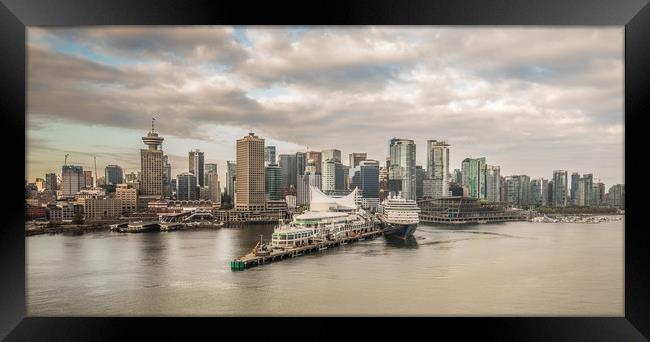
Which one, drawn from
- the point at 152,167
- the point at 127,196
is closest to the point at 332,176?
the point at 152,167

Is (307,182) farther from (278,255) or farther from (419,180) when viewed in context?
(419,180)

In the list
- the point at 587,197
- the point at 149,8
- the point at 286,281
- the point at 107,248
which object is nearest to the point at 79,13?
the point at 149,8

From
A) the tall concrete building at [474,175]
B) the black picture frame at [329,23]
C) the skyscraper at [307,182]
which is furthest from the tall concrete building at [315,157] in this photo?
the black picture frame at [329,23]

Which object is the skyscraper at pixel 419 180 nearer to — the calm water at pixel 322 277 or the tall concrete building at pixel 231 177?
the calm water at pixel 322 277

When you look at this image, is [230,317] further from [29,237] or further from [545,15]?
[29,237]

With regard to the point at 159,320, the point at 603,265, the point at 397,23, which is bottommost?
the point at 603,265

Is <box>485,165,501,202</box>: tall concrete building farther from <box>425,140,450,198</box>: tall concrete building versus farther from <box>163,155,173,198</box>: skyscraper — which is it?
<box>163,155,173,198</box>: skyscraper

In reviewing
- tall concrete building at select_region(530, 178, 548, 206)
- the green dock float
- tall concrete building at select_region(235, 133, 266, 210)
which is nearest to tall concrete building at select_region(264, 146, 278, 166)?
tall concrete building at select_region(235, 133, 266, 210)
